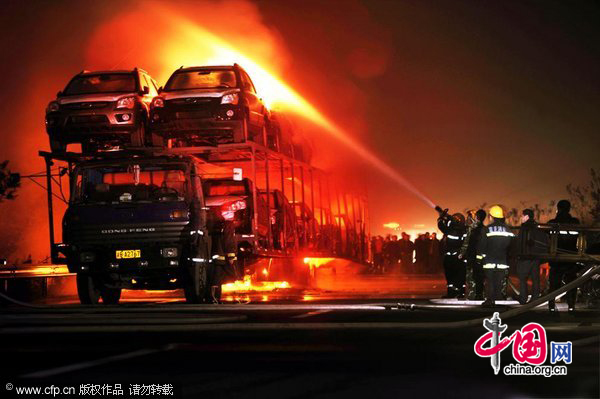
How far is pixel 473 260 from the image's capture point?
701 inches

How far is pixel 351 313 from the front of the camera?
14.0 metres

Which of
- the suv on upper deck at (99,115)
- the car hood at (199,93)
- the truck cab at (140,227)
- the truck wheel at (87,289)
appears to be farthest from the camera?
the car hood at (199,93)

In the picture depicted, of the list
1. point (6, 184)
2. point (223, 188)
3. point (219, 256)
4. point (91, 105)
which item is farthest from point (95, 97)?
point (6, 184)

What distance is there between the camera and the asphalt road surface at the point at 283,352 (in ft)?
24.0

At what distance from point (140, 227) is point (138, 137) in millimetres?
3350

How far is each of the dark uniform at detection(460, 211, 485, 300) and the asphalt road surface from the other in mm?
3004

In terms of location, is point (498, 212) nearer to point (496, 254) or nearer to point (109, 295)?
point (496, 254)

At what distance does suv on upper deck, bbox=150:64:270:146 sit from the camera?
1923cm

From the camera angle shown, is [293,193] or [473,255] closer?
[473,255]

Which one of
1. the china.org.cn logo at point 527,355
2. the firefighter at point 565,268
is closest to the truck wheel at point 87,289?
the firefighter at point 565,268

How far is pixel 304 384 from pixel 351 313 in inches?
260

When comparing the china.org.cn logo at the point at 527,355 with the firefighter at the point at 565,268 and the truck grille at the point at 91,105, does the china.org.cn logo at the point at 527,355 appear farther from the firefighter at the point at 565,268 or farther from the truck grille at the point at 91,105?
the truck grille at the point at 91,105

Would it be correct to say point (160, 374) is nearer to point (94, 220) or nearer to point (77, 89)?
point (94, 220)

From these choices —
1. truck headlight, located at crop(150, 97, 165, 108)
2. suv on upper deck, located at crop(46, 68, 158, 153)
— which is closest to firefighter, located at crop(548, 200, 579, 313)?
truck headlight, located at crop(150, 97, 165, 108)
